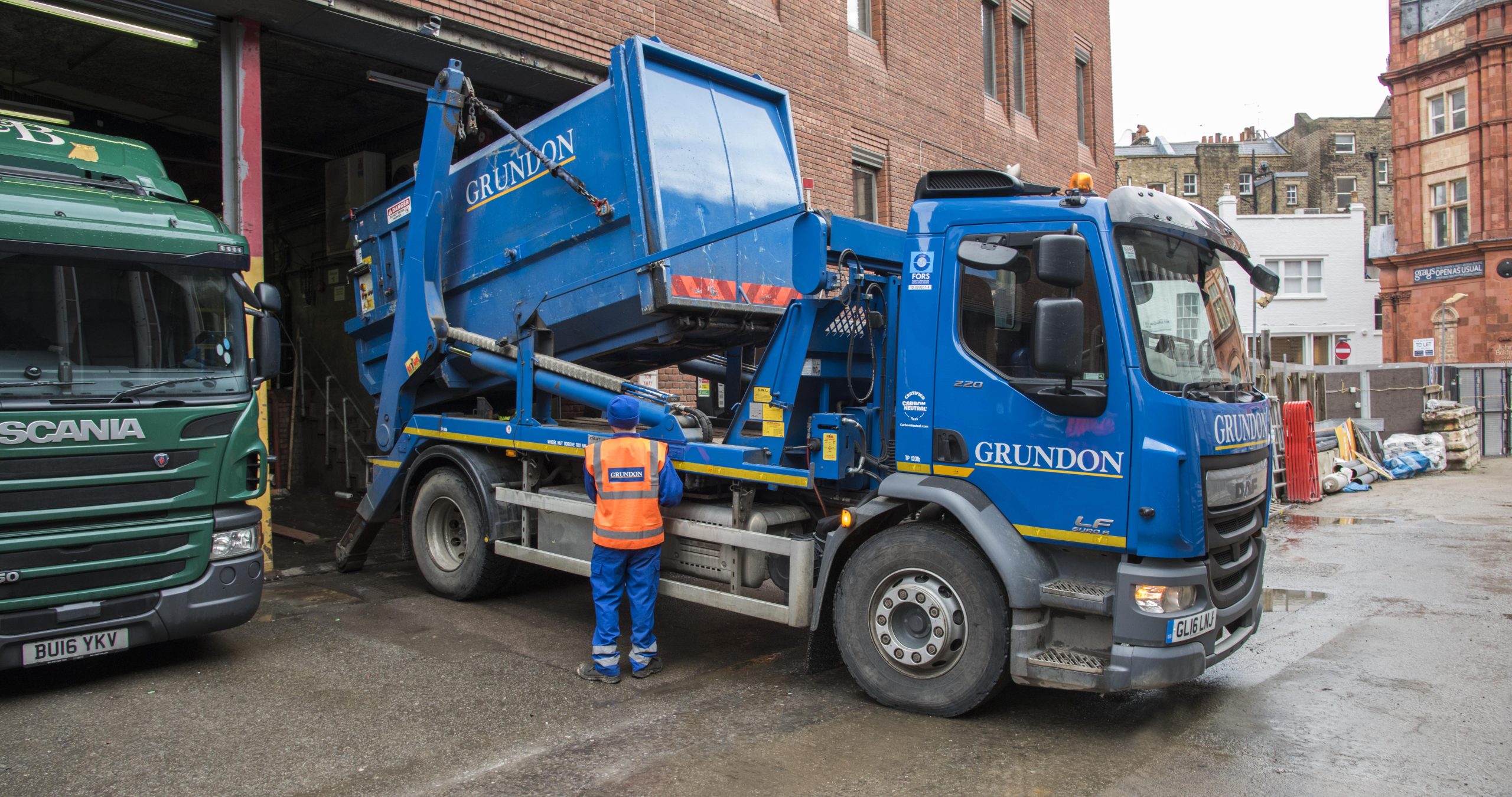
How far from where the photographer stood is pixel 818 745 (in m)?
4.27

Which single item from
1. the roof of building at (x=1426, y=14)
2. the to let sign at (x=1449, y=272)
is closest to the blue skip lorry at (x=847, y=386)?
the to let sign at (x=1449, y=272)

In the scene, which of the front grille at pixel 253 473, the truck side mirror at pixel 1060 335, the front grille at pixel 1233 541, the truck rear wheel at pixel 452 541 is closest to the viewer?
the truck side mirror at pixel 1060 335

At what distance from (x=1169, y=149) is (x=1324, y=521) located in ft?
159

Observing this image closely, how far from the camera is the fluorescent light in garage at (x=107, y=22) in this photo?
697 cm

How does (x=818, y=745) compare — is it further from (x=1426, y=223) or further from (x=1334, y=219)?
(x=1334, y=219)

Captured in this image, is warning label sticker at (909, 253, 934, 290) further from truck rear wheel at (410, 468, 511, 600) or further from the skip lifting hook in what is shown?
truck rear wheel at (410, 468, 511, 600)

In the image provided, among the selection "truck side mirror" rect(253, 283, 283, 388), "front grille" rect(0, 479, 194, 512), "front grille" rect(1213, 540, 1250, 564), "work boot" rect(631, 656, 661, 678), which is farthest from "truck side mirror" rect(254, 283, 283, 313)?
"front grille" rect(1213, 540, 1250, 564)

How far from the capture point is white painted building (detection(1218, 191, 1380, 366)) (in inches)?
1523

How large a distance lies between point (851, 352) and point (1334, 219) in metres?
40.6

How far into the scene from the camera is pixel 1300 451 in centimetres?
1280

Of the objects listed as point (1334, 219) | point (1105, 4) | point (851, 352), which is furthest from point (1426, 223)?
point (851, 352)

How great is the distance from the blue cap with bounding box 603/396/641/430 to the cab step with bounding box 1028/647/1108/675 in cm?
237

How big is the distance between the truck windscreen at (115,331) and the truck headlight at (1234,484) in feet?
16.6

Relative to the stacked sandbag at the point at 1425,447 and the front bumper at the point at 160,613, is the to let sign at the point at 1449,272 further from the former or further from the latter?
the front bumper at the point at 160,613
